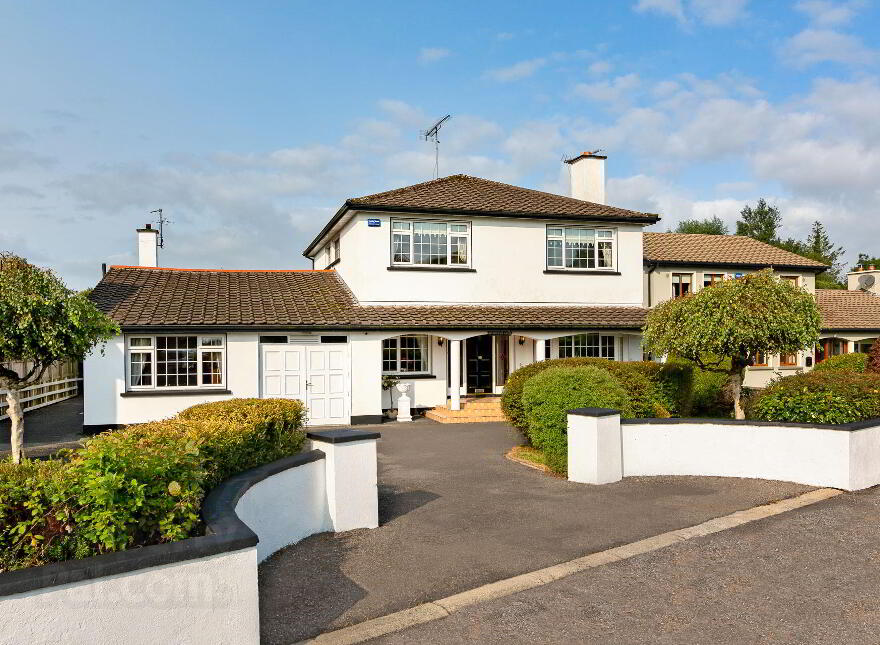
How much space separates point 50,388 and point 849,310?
106ft

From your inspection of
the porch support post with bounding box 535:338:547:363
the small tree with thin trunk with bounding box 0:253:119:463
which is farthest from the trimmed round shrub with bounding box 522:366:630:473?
the porch support post with bounding box 535:338:547:363

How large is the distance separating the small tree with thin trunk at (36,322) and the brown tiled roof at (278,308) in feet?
20.1

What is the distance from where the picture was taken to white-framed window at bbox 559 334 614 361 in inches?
896

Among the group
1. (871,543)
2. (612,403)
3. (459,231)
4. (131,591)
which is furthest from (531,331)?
(131,591)

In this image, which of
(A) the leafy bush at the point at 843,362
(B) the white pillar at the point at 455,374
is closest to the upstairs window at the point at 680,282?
(A) the leafy bush at the point at 843,362

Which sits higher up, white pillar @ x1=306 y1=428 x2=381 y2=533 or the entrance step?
white pillar @ x1=306 y1=428 x2=381 y2=533

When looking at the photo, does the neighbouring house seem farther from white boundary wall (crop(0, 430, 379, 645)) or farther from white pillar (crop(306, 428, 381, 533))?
white boundary wall (crop(0, 430, 379, 645))

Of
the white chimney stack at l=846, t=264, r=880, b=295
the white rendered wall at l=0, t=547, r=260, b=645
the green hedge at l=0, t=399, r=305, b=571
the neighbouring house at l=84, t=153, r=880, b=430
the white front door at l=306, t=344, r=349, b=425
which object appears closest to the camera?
the white rendered wall at l=0, t=547, r=260, b=645

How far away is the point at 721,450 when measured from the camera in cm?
1103

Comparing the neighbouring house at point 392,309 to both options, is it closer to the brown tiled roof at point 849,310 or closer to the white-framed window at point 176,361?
the white-framed window at point 176,361

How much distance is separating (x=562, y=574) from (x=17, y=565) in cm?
442

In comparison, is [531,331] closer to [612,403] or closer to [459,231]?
[459,231]

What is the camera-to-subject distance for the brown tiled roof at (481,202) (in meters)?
20.6

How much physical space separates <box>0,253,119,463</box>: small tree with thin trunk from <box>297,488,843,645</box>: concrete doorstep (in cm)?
784
